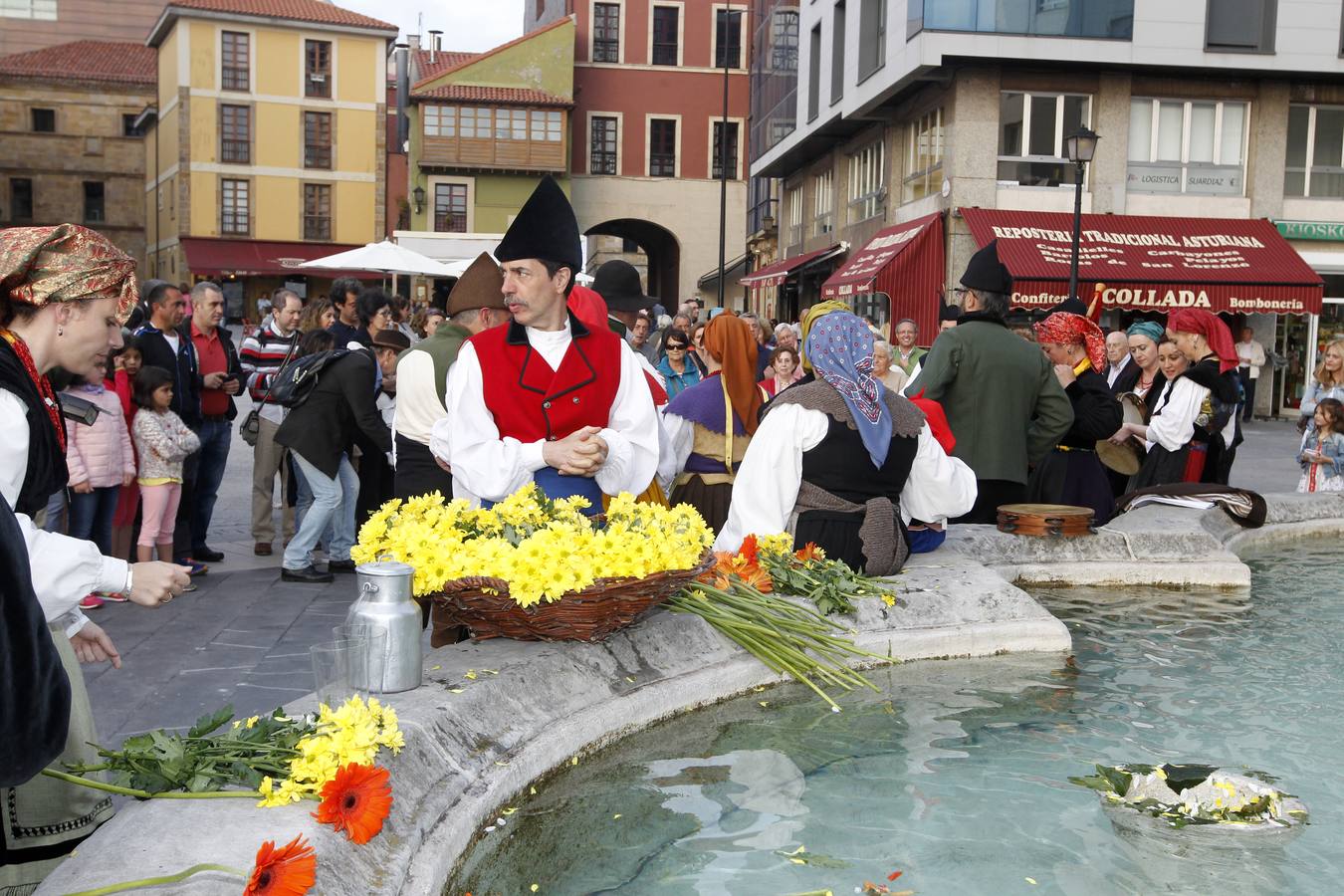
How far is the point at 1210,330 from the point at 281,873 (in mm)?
7754

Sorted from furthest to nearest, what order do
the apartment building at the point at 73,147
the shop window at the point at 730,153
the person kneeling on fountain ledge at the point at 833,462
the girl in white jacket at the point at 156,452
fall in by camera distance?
the apartment building at the point at 73,147, the shop window at the point at 730,153, the girl in white jacket at the point at 156,452, the person kneeling on fountain ledge at the point at 833,462

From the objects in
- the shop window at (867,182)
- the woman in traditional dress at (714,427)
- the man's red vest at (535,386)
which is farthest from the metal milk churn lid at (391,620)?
the shop window at (867,182)

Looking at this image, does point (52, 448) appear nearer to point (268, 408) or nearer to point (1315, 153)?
point (268, 408)

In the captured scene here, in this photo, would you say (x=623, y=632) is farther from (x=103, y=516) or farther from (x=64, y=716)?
(x=103, y=516)

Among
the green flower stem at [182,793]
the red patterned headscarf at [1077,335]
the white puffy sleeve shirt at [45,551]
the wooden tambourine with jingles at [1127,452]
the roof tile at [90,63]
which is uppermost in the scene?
the roof tile at [90,63]

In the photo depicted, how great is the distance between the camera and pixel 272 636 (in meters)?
7.08

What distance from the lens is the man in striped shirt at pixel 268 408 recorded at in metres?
9.69

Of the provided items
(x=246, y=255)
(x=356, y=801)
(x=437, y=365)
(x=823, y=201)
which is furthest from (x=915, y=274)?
(x=246, y=255)

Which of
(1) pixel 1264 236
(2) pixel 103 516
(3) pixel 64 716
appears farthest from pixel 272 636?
(1) pixel 1264 236

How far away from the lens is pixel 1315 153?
82.7ft

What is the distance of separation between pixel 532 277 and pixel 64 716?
2.47 metres

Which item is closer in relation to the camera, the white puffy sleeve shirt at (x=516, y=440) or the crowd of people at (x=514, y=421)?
the crowd of people at (x=514, y=421)

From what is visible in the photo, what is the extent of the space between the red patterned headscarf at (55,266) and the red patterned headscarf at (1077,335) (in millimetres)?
5880

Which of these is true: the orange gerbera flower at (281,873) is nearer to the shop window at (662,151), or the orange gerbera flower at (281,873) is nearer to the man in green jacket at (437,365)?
the man in green jacket at (437,365)
